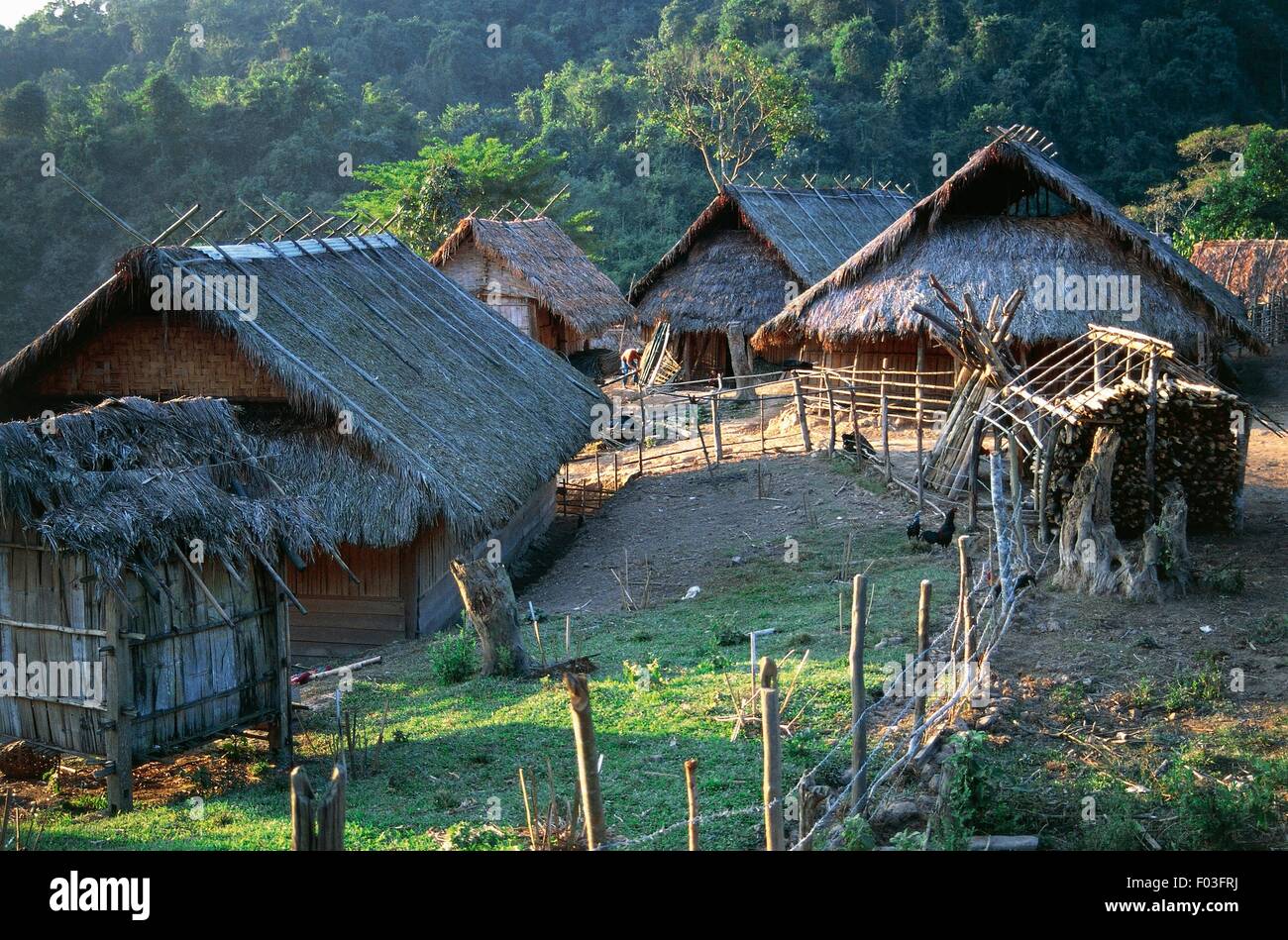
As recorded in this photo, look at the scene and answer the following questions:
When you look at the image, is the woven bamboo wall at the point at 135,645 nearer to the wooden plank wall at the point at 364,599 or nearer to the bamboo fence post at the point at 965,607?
the wooden plank wall at the point at 364,599

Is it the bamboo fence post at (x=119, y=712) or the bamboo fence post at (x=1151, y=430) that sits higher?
the bamboo fence post at (x=1151, y=430)

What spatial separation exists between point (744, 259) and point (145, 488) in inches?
762

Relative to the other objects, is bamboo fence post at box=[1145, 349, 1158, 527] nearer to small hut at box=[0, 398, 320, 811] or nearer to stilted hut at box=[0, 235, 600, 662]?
stilted hut at box=[0, 235, 600, 662]

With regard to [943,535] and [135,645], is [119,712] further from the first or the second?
[943,535]

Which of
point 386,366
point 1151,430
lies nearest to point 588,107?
point 386,366

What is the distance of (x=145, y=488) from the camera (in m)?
7.74

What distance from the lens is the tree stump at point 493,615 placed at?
32.3 ft

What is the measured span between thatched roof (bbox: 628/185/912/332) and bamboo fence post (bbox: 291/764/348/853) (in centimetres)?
2054

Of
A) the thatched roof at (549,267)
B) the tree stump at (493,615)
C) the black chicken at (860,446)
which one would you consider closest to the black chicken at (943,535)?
the black chicken at (860,446)

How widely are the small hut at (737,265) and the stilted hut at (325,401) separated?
11.5m

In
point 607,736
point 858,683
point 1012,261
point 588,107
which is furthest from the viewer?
point 588,107
